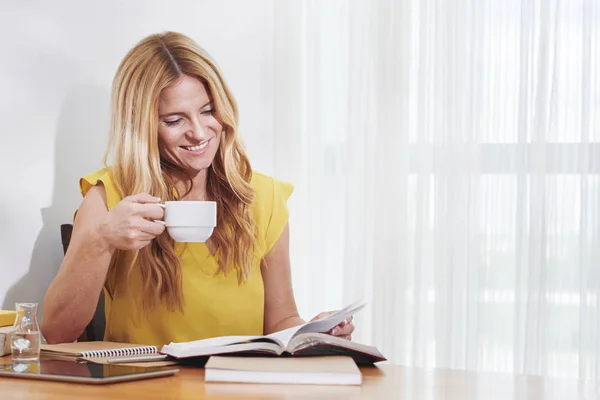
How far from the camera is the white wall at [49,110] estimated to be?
5.88 ft

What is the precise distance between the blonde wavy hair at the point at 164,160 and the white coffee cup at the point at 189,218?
419 millimetres

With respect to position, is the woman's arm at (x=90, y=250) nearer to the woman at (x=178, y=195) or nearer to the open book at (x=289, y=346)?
the woman at (x=178, y=195)

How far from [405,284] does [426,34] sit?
0.87 meters

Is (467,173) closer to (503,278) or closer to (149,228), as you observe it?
(503,278)

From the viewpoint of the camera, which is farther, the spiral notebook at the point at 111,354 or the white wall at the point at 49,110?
the white wall at the point at 49,110

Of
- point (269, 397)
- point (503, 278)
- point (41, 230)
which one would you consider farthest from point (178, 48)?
point (503, 278)

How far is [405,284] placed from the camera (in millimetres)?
2584

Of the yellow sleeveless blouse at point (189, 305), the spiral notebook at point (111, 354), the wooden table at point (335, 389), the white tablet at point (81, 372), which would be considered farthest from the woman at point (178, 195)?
the wooden table at point (335, 389)

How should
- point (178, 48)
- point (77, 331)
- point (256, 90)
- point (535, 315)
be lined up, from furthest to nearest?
point (256, 90) < point (535, 315) < point (178, 48) < point (77, 331)

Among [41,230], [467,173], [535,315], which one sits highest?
[467,173]

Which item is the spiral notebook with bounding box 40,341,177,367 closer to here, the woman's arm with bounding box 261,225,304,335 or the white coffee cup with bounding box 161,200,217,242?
the white coffee cup with bounding box 161,200,217,242

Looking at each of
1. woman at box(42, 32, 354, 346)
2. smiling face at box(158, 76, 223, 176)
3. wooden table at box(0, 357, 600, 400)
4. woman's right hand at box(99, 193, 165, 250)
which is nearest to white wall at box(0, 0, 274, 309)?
woman at box(42, 32, 354, 346)

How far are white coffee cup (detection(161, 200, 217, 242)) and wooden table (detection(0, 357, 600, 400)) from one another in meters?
0.27

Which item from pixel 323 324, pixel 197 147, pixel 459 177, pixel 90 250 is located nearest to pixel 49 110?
pixel 197 147
